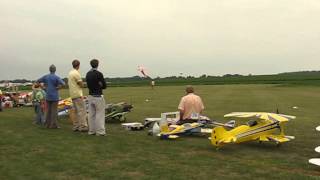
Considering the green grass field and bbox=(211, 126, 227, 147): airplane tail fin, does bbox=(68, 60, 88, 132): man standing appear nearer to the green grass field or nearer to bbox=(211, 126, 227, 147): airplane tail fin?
the green grass field

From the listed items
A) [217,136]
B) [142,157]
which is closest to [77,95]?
[142,157]

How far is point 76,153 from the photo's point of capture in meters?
10.5

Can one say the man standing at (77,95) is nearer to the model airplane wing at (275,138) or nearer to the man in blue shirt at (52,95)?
the man in blue shirt at (52,95)

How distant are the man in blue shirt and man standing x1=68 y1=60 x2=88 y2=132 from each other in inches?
45.1

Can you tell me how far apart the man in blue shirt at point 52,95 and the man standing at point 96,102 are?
7.77ft

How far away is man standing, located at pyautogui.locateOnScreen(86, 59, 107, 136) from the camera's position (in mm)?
13688

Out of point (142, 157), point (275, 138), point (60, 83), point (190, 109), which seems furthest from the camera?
point (60, 83)

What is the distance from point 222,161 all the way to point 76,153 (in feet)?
10.9

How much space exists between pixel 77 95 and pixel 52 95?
140 cm

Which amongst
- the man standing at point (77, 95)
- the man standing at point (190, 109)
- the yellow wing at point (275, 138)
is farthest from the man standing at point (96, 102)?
the yellow wing at point (275, 138)

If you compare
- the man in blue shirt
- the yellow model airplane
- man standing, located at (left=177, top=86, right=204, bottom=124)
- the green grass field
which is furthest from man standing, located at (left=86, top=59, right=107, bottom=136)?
the yellow model airplane

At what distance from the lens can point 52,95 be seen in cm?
1571

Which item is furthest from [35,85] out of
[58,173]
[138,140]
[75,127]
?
[58,173]

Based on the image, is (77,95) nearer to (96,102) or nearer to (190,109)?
(96,102)
